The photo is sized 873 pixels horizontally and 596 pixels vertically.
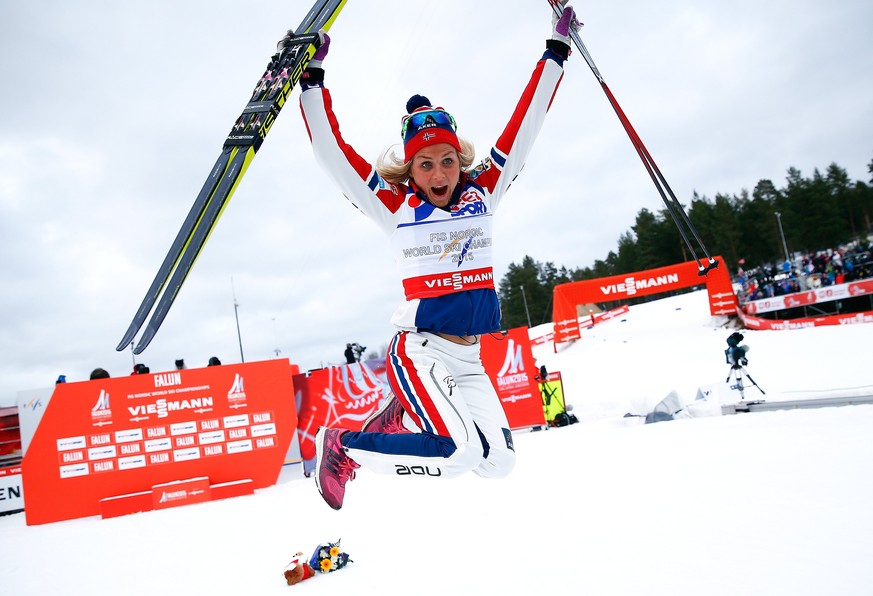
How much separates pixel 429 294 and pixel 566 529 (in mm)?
2567

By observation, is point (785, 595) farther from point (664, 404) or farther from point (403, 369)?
point (664, 404)

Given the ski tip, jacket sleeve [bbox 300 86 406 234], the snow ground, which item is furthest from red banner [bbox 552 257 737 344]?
the ski tip

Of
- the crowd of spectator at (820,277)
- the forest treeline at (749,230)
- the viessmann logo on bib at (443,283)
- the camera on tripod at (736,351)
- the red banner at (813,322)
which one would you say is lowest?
the red banner at (813,322)

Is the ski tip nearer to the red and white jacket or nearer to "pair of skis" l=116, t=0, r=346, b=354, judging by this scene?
"pair of skis" l=116, t=0, r=346, b=354

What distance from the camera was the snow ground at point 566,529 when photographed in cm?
326

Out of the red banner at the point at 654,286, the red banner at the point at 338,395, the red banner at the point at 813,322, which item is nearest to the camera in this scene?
the red banner at the point at 338,395

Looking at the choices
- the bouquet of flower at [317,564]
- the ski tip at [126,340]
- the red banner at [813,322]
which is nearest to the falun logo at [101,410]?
the bouquet of flower at [317,564]

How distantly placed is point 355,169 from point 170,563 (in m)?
4.36

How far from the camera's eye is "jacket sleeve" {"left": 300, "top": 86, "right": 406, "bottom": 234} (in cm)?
267

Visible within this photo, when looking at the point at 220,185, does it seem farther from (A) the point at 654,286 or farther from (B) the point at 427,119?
(A) the point at 654,286

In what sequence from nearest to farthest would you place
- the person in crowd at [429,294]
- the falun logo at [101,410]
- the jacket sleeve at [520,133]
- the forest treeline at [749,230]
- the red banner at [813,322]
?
the person in crowd at [429,294] → the jacket sleeve at [520,133] → the falun logo at [101,410] → the red banner at [813,322] → the forest treeline at [749,230]

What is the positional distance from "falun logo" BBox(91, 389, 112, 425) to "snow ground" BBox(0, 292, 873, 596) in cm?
162

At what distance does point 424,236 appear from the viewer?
9.01ft

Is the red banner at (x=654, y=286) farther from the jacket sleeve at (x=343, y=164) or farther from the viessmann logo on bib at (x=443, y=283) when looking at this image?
the jacket sleeve at (x=343, y=164)
